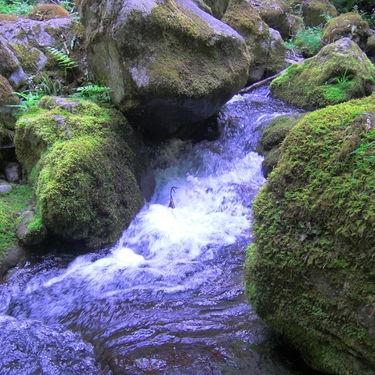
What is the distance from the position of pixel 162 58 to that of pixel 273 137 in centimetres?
253

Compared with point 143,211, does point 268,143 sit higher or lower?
higher

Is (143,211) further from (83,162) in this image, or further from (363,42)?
(363,42)

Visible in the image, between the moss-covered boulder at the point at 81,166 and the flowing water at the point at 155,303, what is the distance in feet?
1.02

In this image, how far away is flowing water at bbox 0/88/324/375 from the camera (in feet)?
7.95

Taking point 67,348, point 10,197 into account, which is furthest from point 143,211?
point 67,348

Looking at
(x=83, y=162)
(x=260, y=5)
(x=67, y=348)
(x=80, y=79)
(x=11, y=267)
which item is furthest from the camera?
(x=260, y=5)

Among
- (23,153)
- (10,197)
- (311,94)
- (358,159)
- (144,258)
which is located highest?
(358,159)

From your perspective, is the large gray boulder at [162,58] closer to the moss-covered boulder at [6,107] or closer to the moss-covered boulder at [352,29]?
the moss-covered boulder at [6,107]

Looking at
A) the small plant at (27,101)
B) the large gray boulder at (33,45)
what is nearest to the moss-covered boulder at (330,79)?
the large gray boulder at (33,45)

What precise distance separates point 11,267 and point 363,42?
12898mm

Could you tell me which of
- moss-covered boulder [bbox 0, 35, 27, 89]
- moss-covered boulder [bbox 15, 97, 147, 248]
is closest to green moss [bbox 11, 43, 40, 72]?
moss-covered boulder [bbox 0, 35, 27, 89]

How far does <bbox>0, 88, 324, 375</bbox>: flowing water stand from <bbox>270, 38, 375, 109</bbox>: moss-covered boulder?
3356 millimetres

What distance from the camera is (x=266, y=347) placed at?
2.38 m

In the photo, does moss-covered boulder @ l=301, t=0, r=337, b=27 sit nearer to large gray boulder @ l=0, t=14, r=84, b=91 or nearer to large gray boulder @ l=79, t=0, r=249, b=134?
large gray boulder @ l=79, t=0, r=249, b=134
